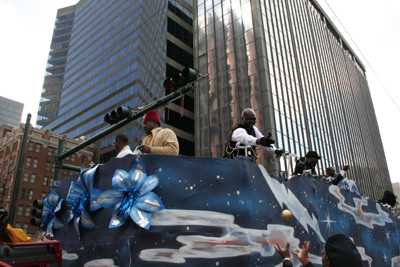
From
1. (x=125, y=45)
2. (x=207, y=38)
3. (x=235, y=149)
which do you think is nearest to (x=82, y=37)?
(x=125, y=45)

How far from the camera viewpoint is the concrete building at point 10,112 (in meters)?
151

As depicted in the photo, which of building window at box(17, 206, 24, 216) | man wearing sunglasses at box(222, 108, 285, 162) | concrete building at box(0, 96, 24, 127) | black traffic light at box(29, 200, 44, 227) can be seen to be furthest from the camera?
concrete building at box(0, 96, 24, 127)

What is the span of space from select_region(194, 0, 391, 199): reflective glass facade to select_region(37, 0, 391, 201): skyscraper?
0.14m

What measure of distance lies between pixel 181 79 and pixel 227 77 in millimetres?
29839

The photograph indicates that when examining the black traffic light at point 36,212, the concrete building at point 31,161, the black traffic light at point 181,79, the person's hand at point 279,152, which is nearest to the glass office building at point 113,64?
the concrete building at point 31,161

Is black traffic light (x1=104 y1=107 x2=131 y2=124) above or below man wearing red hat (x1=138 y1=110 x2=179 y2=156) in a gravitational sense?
above

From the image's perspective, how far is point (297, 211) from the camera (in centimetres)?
471

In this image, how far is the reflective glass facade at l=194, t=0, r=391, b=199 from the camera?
3403cm

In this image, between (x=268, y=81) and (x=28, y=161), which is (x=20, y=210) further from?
(x=268, y=81)

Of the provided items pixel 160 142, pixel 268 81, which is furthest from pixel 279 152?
pixel 268 81

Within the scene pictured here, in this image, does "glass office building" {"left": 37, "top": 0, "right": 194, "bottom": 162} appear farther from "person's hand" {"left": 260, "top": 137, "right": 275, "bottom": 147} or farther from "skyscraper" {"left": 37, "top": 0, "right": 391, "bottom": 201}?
"person's hand" {"left": 260, "top": 137, "right": 275, "bottom": 147}

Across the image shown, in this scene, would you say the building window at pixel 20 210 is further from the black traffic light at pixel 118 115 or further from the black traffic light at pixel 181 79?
the black traffic light at pixel 181 79

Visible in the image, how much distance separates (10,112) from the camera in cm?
15388

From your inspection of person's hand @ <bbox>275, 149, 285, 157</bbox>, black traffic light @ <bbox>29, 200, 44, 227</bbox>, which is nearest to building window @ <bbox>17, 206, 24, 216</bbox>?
A: black traffic light @ <bbox>29, 200, 44, 227</bbox>
